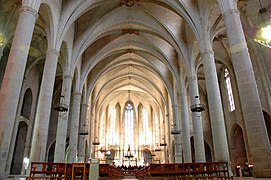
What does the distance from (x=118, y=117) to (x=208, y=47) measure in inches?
1152

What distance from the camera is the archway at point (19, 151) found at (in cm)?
1859

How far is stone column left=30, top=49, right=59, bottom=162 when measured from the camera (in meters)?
10.4

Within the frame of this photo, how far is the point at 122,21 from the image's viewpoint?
62.6ft

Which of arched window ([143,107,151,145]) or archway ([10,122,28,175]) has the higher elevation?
arched window ([143,107,151,145])

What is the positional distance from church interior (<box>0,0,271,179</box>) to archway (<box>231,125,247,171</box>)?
0.09 meters

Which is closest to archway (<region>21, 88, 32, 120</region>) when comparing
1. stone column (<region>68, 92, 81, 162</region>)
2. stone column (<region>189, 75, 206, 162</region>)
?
stone column (<region>68, 92, 81, 162</region>)

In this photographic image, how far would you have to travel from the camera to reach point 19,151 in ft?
63.5

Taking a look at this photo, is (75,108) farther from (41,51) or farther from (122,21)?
(122,21)

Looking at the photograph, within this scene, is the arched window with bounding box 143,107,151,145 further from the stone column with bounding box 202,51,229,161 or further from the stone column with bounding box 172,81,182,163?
the stone column with bounding box 202,51,229,161

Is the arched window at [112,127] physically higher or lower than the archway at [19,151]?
higher

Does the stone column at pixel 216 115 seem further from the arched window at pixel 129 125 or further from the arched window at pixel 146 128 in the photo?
the arched window at pixel 129 125

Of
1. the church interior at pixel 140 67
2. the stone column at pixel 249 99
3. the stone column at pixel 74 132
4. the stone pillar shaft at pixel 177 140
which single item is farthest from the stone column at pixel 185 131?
the stone column at pixel 249 99

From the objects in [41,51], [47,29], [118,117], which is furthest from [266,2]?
[118,117]

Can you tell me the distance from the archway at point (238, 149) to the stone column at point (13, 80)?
19.2 metres
